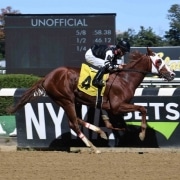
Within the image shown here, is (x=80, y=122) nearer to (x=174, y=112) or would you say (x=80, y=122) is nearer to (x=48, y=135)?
(x=48, y=135)

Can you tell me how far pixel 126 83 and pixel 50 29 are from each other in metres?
7.34

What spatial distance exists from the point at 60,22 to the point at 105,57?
283 inches

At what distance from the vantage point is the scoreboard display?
1645 centimetres

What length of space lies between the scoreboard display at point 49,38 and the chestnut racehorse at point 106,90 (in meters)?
6.38

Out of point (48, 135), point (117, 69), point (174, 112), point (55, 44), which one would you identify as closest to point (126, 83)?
point (117, 69)

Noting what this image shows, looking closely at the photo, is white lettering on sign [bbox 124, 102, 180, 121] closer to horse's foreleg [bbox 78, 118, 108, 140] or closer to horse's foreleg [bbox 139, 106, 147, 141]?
horse's foreleg [bbox 139, 106, 147, 141]

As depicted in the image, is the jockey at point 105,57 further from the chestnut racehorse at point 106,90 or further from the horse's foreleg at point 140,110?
the horse's foreleg at point 140,110

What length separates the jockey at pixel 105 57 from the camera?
959 cm

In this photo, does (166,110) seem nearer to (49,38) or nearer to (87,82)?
(87,82)

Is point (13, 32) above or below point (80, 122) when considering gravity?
above

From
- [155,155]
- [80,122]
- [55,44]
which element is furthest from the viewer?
[55,44]

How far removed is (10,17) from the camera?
54.8ft

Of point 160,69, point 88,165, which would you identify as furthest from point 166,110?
point 88,165

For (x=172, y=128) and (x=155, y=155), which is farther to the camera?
(x=172, y=128)
